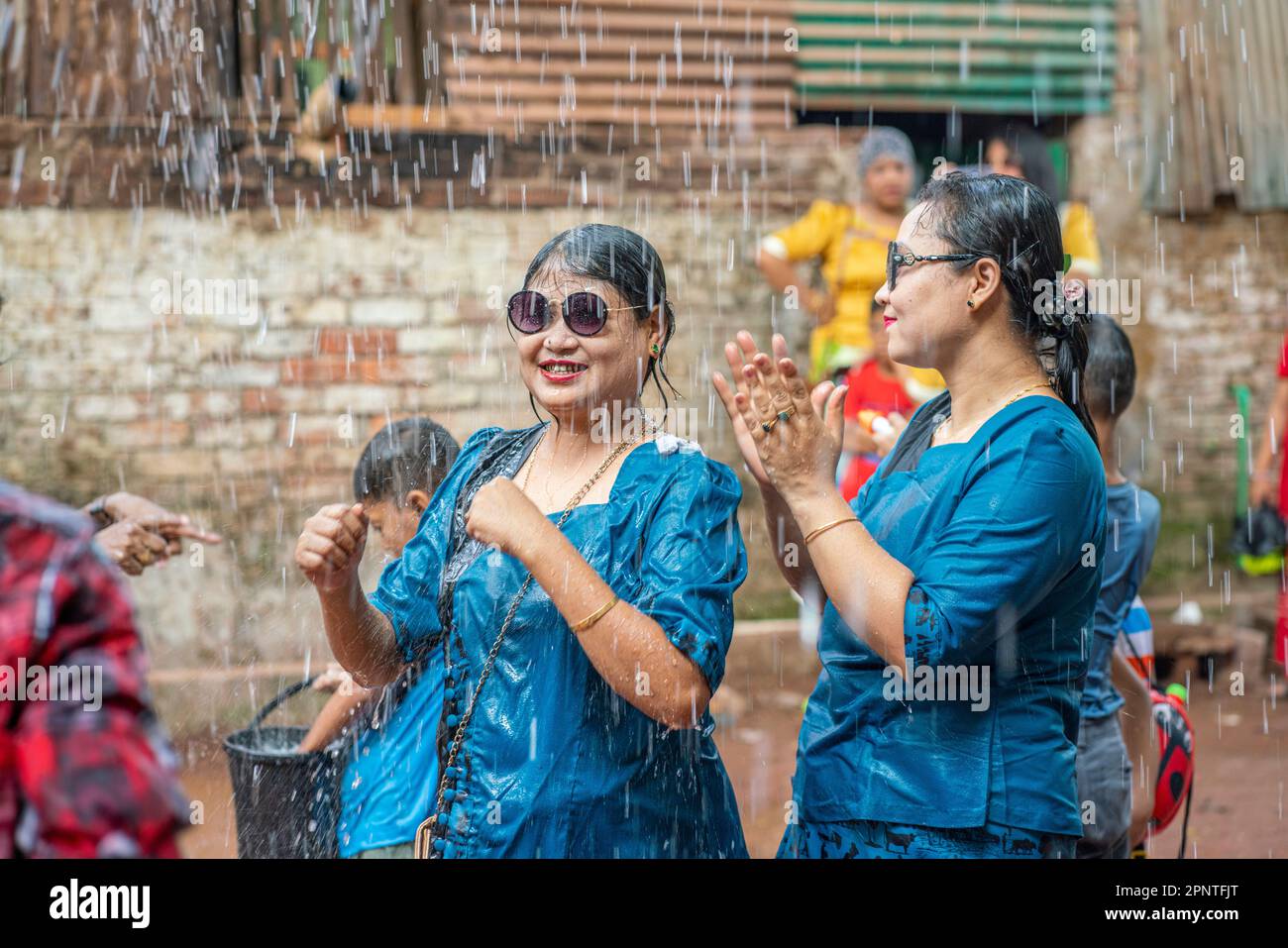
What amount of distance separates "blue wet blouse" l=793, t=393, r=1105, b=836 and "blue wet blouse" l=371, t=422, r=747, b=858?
0.98 ft

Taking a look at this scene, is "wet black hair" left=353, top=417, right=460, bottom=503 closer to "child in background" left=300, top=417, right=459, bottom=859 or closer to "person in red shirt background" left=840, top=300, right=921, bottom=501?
"child in background" left=300, top=417, right=459, bottom=859

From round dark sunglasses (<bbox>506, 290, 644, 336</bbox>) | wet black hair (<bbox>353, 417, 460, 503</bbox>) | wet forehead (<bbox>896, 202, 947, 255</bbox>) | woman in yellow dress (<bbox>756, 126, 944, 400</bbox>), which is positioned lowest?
wet black hair (<bbox>353, 417, 460, 503</bbox>)

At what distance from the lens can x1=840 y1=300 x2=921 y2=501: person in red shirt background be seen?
610cm

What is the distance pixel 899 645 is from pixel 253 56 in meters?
7.29

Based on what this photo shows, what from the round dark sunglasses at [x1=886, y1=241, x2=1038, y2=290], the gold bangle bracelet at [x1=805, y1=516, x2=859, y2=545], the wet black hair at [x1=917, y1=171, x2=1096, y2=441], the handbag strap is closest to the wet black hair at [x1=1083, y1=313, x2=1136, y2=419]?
the wet black hair at [x1=917, y1=171, x2=1096, y2=441]

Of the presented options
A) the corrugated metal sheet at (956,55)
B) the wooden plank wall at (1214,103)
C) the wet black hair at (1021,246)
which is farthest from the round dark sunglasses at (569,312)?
the wooden plank wall at (1214,103)

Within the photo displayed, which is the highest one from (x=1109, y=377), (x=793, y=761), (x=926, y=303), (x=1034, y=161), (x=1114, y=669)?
(x=1034, y=161)

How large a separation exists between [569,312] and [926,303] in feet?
2.38

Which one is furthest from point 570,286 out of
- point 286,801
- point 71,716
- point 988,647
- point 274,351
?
point 274,351

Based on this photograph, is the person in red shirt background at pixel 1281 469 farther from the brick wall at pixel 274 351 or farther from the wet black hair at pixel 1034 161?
the brick wall at pixel 274 351

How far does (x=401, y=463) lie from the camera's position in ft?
12.4

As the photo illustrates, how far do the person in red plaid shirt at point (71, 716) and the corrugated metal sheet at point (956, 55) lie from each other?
28.6 ft

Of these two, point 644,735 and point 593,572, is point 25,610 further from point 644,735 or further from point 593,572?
point 644,735

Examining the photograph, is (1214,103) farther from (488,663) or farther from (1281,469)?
(488,663)
